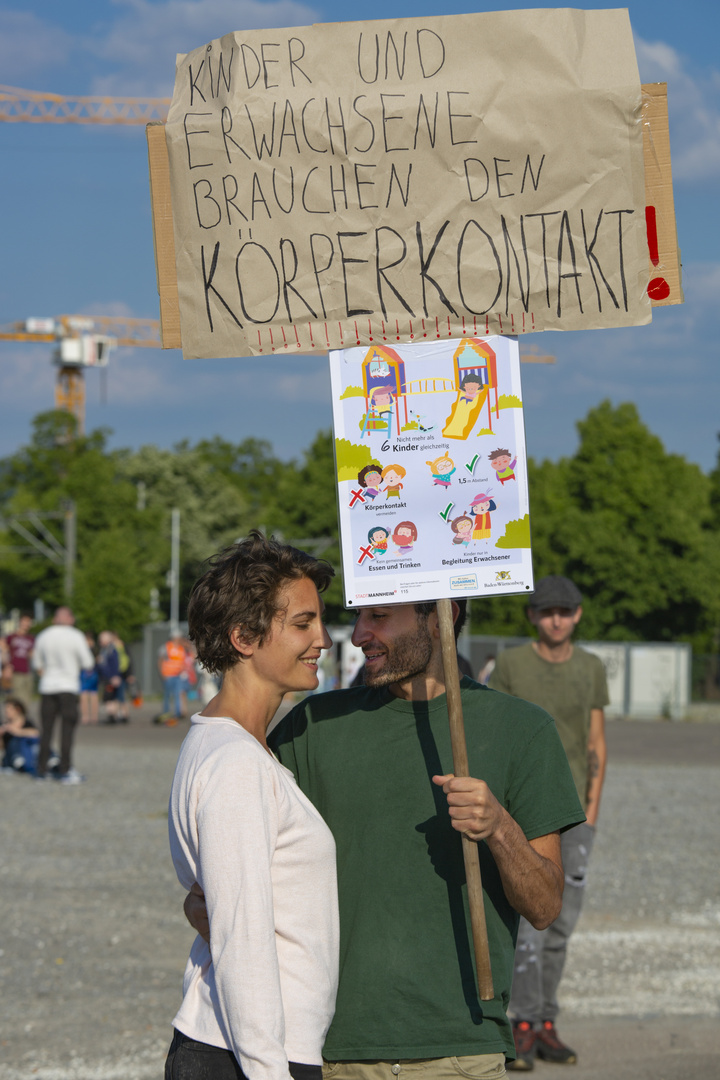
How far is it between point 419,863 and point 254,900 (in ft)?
1.97

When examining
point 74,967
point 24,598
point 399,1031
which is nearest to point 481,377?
point 399,1031

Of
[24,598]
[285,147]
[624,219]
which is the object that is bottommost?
[24,598]

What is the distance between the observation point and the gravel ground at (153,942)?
6.01m

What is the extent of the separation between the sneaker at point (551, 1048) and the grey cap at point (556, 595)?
1.96 metres

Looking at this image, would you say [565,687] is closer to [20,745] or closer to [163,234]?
[163,234]

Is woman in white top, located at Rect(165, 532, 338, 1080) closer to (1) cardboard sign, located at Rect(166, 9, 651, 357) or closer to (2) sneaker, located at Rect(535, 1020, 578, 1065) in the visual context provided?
(1) cardboard sign, located at Rect(166, 9, 651, 357)

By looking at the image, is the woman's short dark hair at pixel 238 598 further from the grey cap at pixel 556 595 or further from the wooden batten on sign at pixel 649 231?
the grey cap at pixel 556 595

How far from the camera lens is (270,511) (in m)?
64.9

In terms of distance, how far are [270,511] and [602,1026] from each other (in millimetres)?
58915

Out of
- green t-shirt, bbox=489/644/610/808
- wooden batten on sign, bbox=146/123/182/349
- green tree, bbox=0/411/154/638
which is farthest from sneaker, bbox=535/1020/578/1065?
green tree, bbox=0/411/154/638

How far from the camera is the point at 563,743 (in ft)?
20.3

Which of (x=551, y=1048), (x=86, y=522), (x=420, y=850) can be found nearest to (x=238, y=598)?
(x=420, y=850)

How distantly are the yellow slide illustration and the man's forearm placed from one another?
86 centimetres

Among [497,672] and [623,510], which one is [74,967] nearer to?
[497,672]
